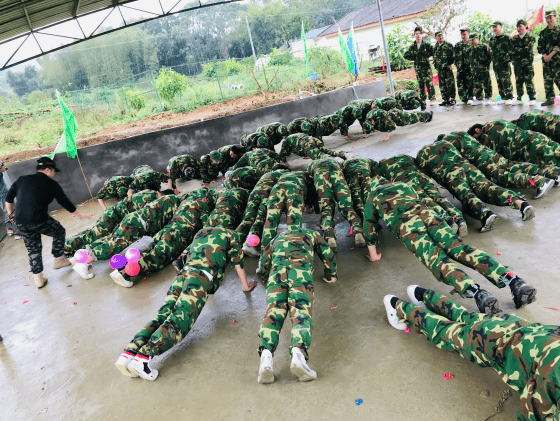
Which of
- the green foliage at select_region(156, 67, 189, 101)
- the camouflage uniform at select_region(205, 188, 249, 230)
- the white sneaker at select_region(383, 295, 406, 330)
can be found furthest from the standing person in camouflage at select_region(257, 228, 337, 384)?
the green foliage at select_region(156, 67, 189, 101)

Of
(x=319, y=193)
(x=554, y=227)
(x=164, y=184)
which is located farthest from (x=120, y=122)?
(x=554, y=227)

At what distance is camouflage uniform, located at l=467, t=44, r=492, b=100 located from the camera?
9.10 metres

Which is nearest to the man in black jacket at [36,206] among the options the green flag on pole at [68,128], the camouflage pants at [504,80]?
the green flag on pole at [68,128]

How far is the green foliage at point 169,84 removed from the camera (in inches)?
610

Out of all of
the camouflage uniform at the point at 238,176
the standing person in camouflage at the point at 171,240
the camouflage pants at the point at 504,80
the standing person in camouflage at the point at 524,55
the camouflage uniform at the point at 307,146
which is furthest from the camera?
the camouflage pants at the point at 504,80

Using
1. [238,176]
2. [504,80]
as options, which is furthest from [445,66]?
[238,176]

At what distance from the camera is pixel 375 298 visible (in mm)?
3619

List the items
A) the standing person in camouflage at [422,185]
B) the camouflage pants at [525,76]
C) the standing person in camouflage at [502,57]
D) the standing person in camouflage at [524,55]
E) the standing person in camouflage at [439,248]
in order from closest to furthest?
the standing person in camouflage at [439,248] → the standing person in camouflage at [422,185] → the standing person in camouflage at [524,55] → the camouflage pants at [525,76] → the standing person in camouflage at [502,57]

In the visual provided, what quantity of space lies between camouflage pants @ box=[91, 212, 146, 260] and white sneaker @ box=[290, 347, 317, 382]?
3.23 m

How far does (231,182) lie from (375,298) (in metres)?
3.17

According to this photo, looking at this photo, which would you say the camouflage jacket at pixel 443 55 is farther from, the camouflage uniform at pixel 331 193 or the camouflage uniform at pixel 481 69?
the camouflage uniform at pixel 331 193

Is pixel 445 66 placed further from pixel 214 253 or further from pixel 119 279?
pixel 119 279

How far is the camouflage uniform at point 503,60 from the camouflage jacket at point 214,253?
7915 millimetres

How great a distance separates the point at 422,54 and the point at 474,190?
6.80m
